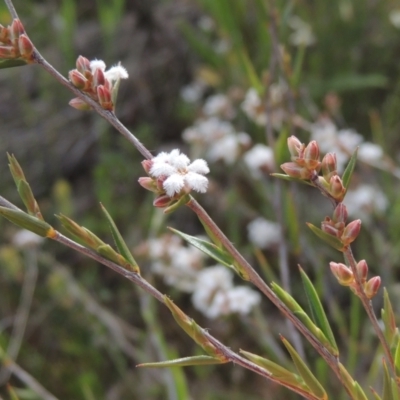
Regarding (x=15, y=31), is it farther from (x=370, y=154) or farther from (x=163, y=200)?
(x=370, y=154)

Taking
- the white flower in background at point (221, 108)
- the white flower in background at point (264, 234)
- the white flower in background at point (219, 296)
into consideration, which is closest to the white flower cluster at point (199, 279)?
the white flower in background at point (219, 296)

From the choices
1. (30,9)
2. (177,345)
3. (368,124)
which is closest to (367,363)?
(177,345)

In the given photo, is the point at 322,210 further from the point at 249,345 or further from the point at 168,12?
the point at 168,12

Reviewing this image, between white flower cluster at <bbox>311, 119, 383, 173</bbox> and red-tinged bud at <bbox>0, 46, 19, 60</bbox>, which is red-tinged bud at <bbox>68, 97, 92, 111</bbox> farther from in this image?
white flower cluster at <bbox>311, 119, 383, 173</bbox>

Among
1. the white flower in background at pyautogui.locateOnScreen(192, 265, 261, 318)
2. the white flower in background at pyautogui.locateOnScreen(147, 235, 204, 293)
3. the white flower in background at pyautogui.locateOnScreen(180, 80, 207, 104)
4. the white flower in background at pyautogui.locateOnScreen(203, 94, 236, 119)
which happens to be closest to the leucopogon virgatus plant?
the white flower in background at pyautogui.locateOnScreen(192, 265, 261, 318)

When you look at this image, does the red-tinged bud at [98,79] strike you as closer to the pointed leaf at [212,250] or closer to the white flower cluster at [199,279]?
the pointed leaf at [212,250]
